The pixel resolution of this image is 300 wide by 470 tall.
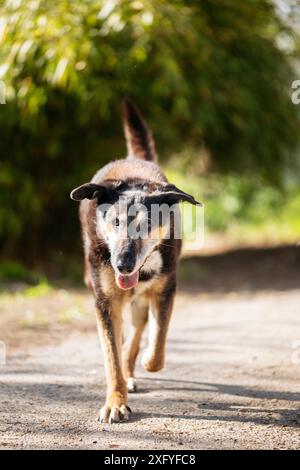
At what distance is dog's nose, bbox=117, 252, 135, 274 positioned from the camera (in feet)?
12.8

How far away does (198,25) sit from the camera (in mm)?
9039

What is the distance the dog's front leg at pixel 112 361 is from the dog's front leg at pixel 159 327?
0.23 meters

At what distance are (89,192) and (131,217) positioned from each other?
33 cm

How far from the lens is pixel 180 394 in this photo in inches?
179

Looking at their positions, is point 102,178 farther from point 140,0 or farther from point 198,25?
point 198,25

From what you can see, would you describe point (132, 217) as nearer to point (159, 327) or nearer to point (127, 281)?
point (127, 281)

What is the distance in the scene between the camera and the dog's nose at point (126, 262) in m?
3.89

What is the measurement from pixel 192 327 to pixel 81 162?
12.4 feet

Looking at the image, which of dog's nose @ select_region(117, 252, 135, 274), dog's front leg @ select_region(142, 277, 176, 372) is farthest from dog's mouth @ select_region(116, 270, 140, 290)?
dog's front leg @ select_region(142, 277, 176, 372)

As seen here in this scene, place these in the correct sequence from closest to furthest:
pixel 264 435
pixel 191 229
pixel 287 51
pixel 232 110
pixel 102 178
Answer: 1. pixel 264 435
2. pixel 102 178
3. pixel 232 110
4. pixel 287 51
5. pixel 191 229

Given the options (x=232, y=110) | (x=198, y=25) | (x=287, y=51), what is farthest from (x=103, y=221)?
(x=287, y=51)

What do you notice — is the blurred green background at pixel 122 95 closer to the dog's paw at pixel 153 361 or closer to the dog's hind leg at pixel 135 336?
the dog's hind leg at pixel 135 336

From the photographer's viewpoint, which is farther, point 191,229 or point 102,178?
point 191,229

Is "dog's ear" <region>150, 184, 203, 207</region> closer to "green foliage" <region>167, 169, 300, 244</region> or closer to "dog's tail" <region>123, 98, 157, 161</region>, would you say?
"dog's tail" <region>123, 98, 157, 161</region>
